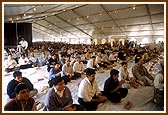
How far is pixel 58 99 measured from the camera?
5.79 feet

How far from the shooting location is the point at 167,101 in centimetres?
163

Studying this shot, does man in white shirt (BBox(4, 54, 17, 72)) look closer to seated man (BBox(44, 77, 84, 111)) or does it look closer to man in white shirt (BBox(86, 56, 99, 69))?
seated man (BBox(44, 77, 84, 111))

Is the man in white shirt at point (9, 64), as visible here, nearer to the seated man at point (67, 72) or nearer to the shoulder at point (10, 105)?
the seated man at point (67, 72)

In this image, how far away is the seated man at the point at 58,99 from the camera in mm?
1701

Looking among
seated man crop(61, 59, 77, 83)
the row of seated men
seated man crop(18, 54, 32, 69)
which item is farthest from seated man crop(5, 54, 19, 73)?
seated man crop(61, 59, 77, 83)

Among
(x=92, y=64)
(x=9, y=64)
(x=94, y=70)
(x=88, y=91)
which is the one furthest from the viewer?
(x=92, y=64)

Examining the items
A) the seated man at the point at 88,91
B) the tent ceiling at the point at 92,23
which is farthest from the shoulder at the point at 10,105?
the tent ceiling at the point at 92,23

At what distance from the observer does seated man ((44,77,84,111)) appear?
67.0 inches

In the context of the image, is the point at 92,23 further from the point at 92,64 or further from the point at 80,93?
the point at 92,64


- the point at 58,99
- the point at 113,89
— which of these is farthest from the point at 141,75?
the point at 58,99

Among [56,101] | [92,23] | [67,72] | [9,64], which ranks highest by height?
[92,23]

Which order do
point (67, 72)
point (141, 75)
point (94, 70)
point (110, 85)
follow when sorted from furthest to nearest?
point (67, 72) → point (141, 75) → point (94, 70) → point (110, 85)

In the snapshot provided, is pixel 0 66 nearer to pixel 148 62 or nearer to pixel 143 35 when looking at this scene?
pixel 143 35

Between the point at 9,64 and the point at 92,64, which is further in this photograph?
the point at 92,64
